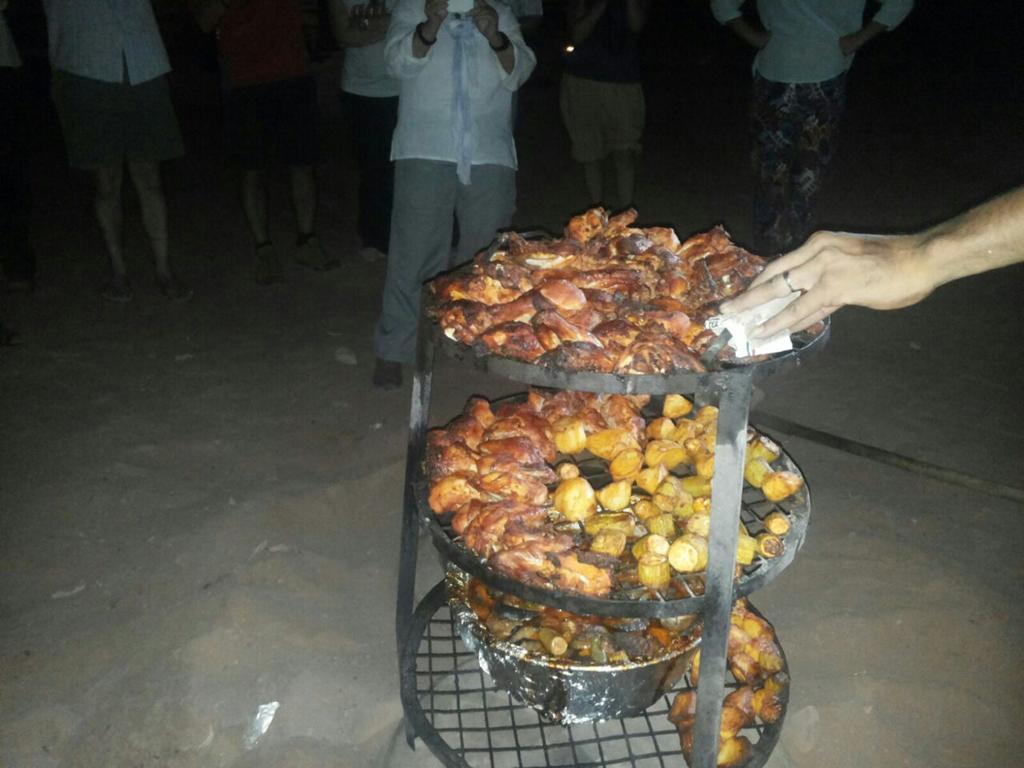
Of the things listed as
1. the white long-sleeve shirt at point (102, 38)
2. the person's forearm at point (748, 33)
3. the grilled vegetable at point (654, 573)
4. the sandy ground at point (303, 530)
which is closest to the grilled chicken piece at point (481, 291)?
the grilled vegetable at point (654, 573)

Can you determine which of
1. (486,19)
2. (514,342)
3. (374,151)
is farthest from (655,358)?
(374,151)

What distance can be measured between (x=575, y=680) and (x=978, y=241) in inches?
60.7

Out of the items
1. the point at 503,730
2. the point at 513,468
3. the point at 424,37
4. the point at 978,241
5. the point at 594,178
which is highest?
the point at 424,37

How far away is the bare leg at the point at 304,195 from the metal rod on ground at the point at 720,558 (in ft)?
17.5

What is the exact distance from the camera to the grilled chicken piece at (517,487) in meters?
2.26

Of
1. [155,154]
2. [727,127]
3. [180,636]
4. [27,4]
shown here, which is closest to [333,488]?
[180,636]

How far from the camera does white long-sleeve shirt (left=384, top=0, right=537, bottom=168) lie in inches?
152

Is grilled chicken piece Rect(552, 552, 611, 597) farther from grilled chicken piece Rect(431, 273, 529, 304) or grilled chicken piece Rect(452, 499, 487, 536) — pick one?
grilled chicken piece Rect(431, 273, 529, 304)

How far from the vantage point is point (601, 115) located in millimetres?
6219

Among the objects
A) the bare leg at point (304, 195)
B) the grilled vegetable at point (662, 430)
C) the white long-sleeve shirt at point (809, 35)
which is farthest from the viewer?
the bare leg at point (304, 195)

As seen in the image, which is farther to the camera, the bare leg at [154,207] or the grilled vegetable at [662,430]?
the bare leg at [154,207]

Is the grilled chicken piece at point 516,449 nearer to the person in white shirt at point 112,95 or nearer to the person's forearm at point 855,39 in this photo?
the person's forearm at point 855,39

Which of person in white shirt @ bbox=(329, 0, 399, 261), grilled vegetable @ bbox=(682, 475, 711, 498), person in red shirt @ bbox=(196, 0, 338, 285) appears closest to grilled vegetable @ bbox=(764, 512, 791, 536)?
grilled vegetable @ bbox=(682, 475, 711, 498)

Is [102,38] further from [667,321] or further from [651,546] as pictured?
[651,546]
